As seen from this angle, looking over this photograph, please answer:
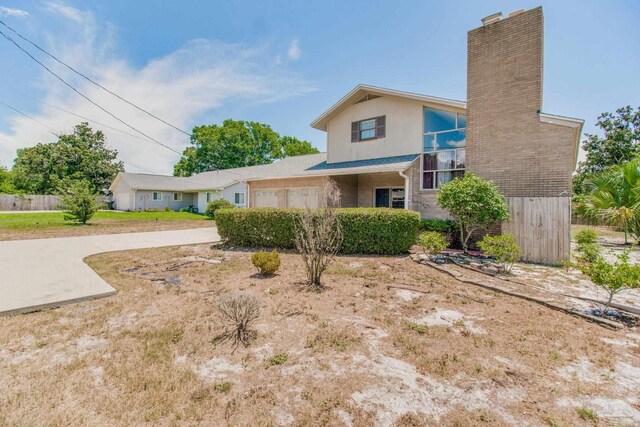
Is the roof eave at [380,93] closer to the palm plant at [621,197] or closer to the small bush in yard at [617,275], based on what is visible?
the palm plant at [621,197]

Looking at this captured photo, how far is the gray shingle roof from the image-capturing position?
12.6m

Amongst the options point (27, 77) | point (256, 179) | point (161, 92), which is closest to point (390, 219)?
point (256, 179)

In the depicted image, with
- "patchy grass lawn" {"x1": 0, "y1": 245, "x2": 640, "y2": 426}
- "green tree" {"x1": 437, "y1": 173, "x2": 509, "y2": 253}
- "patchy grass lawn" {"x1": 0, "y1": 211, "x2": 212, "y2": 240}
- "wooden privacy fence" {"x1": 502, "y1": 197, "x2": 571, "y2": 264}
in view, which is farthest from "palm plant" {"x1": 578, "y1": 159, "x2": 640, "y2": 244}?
"patchy grass lawn" {"x1": 0, "y1": 211, "x2": 212, "y2": 240}

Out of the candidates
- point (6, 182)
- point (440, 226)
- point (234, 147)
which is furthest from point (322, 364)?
point (6, 182)

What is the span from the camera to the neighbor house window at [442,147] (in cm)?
1166

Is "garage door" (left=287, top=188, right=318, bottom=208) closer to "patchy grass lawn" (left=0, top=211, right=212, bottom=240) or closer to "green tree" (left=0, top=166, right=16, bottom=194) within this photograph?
"patchy grass lawn" (left=0, top=211, right=212, bottom=240)

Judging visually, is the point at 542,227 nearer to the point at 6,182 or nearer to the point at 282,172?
the point at 282,172

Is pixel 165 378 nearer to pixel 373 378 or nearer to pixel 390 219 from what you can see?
pixel 373 378

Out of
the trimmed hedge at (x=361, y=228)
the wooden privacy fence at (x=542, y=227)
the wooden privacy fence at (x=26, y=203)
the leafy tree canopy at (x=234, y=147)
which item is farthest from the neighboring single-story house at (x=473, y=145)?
the wooden privacy fence at (x=26, y=203)

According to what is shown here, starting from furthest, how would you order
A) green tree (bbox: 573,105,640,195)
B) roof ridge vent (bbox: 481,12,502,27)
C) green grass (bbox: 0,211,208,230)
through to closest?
1. green tree (bbox: 573,105,640,195)
2. green grass (bbox: 0,211,208,230)
3. roof ridge vent (bbox: 481,12,502,27)

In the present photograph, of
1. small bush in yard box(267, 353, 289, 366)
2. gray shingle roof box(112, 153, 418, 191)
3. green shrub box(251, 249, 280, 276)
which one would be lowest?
small bush in yard box(267, 353, 289, 366)

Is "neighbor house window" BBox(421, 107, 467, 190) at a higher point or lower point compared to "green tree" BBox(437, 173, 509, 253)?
higher

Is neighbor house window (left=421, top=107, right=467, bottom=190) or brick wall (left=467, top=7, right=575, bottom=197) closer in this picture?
brick wall (left=467, top=7, right=575, bottom=197)

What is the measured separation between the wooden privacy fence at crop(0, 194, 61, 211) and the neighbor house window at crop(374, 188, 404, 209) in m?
37.5
